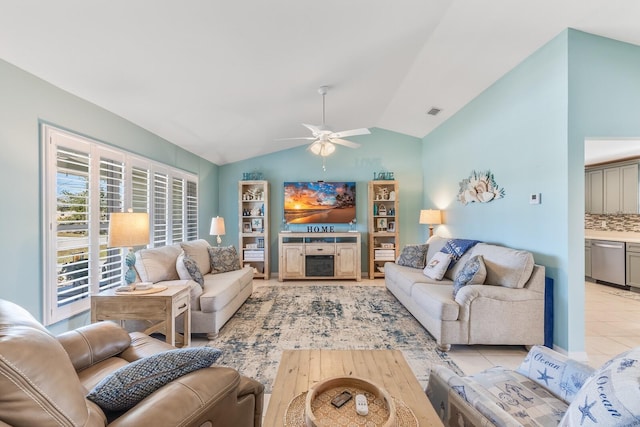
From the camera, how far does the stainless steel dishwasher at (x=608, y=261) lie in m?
4.85

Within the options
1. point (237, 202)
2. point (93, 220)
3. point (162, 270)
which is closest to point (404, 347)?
point (162, 270)

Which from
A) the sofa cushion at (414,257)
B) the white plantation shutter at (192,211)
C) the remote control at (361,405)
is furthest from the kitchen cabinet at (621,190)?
the white plantation shutter at (192,211)

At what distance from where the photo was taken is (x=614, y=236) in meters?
5.31

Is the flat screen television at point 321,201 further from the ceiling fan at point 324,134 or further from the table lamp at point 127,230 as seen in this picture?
the table lamp at point 127,230

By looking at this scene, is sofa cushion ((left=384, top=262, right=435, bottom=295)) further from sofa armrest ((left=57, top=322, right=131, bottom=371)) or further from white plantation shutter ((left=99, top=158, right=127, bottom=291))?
white plantation shutter ((left=99, top=158, right=127, bottom=291))

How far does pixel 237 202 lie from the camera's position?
6.30 m

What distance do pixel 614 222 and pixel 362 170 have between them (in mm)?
4989

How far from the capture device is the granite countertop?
16.0ft

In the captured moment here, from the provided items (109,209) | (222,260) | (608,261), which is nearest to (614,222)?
(608,261)

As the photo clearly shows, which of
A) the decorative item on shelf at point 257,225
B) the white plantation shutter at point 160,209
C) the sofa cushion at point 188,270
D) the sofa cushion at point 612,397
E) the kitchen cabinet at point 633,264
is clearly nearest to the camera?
the sofa cushion at point 612,397

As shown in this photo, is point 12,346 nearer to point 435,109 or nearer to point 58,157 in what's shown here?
point 58,157

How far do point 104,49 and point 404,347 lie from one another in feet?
11.8

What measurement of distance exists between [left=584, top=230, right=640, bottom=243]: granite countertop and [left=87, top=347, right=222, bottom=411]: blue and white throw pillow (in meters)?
6.72

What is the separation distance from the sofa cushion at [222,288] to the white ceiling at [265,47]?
209 cm
